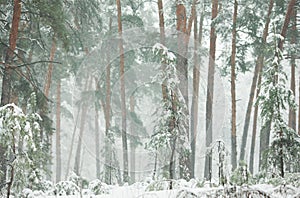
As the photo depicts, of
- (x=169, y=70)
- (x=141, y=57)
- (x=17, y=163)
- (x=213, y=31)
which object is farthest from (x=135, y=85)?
(x=17, y=163)

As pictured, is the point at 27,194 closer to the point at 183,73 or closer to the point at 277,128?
the point at 277,128

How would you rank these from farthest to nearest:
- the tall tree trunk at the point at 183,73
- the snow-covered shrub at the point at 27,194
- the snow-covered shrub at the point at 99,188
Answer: the tall tree trunk at the point at 183,73
the snow-covered shrub at the point at 99,188
the snow-covered shrub at the point at 27,194

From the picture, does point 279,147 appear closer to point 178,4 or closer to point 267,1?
point 178,4

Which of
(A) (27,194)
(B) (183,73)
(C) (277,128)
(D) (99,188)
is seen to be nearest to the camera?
(A) (27,194)

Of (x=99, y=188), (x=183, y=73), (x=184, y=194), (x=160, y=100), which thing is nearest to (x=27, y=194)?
(x=99, y=188)

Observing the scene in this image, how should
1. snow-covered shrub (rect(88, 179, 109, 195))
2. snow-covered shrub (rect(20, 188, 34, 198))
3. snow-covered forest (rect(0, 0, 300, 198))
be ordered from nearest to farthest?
snow-covered shrub (rect(20, 188, 34, 198)) → snow-covered forest (rect(0, 0, 300, 198)) → snow-covered shrub (rect(88, 179, 109, 195))

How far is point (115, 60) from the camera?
59.9ft

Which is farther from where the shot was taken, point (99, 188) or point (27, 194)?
point (99, 188)

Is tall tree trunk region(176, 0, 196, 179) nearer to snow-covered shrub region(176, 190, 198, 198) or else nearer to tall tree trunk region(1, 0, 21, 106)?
tall tree trunk region(1, 0, 21, 106)

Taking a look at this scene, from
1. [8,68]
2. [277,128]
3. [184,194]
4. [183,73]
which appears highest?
[183,73]

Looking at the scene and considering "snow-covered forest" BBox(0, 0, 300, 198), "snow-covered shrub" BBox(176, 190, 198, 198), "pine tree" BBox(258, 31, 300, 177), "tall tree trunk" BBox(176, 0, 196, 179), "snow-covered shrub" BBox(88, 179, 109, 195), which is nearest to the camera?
"snow-covered shrub" BBox(176, 190, 198, 198)

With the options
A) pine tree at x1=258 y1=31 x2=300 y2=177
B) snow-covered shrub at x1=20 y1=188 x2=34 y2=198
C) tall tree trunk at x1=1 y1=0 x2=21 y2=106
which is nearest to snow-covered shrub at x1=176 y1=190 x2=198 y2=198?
snow-covered shrub at x1=20 y1=188 x2=34 y2=198

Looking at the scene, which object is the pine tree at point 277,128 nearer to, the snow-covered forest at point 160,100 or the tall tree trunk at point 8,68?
the snow-covered forest at point 160,100

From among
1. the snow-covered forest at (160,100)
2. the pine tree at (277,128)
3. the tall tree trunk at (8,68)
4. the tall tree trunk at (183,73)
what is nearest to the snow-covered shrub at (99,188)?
the snow-covered forest at (160,100)
